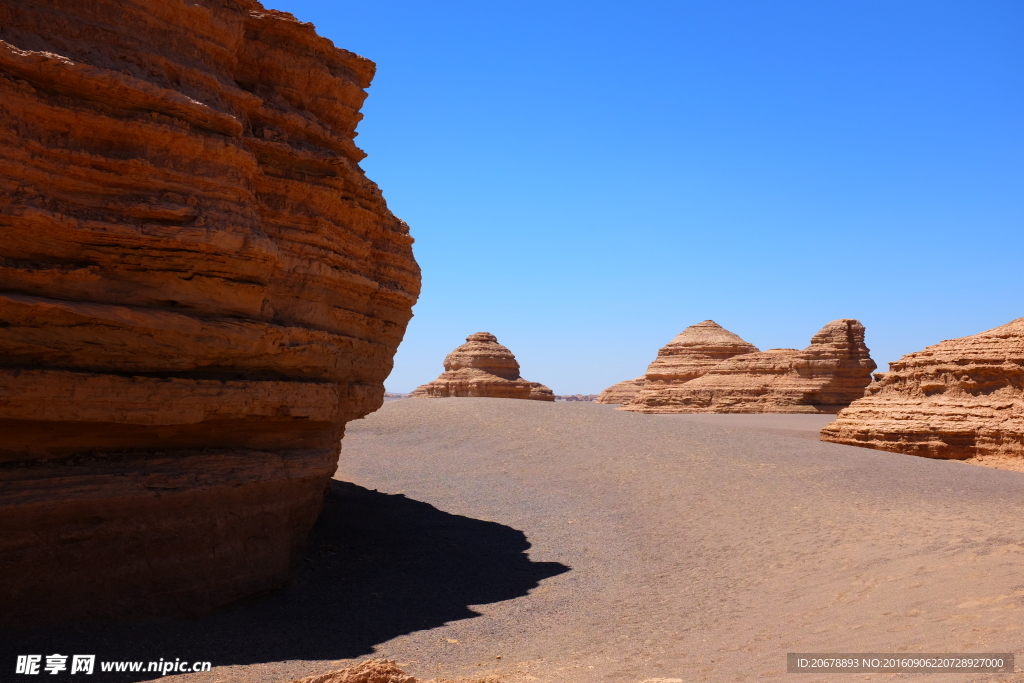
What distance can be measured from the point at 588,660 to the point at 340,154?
20.8ft

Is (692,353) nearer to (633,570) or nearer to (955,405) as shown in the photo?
(955,405)

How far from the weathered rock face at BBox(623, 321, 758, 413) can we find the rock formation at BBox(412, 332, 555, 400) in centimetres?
722

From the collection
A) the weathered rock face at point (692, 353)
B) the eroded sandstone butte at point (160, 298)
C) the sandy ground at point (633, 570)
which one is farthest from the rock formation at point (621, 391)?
the eroded sandstone butte at point (160, 298)

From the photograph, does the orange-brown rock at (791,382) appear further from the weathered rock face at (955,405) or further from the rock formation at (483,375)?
the weathered rock face at (955,405)

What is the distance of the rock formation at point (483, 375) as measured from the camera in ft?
154

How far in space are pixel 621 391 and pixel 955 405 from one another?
4277 centimetres

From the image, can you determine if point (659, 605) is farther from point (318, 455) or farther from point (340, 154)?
point (340, 154)

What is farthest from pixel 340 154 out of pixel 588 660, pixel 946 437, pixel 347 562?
pixel 946 437

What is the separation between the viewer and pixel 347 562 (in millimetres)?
10062

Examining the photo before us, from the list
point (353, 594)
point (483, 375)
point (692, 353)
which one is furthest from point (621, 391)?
point (353, 594)

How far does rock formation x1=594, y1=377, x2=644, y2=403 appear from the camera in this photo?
202ft

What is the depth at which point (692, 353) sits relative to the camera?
168 feet

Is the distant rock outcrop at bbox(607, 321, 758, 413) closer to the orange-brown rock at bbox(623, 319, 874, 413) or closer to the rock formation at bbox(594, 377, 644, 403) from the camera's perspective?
the orange-brown rock at bbox(623, 319, 874, 413)

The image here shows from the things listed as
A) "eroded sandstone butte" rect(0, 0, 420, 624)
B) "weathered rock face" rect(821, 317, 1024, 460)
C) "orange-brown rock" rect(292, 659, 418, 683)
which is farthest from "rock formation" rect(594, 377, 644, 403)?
"orange-brown rock" rect(292, 659, 418, 683)
